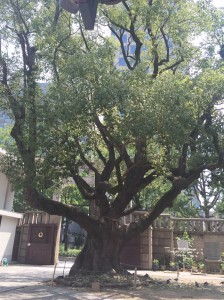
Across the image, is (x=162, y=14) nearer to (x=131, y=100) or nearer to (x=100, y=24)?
(x=100, y=24)

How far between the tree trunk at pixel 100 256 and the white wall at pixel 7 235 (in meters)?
7.40

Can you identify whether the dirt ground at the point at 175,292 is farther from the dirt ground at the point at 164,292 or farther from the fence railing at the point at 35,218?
the fence railing at the point at 35,218

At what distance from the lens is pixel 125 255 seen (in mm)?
17766

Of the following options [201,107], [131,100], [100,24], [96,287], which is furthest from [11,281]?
[100,24]

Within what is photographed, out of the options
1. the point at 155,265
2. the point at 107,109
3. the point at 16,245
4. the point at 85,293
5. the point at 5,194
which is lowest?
the point at 85,293

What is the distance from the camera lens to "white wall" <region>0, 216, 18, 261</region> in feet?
58.7

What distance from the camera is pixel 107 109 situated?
991cm

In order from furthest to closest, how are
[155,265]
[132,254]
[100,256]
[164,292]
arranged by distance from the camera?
[132,254] → [155,265] → [100,256] → [164,292]

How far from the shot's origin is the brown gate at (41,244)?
61.6 ft

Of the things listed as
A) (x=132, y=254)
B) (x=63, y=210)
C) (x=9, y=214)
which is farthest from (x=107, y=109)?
(x=9, y=214)

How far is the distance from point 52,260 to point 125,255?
4377 millimetres

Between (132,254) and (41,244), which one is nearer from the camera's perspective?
(132,254)

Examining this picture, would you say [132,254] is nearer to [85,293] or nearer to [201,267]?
[201,267]

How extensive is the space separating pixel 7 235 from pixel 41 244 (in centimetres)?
200
